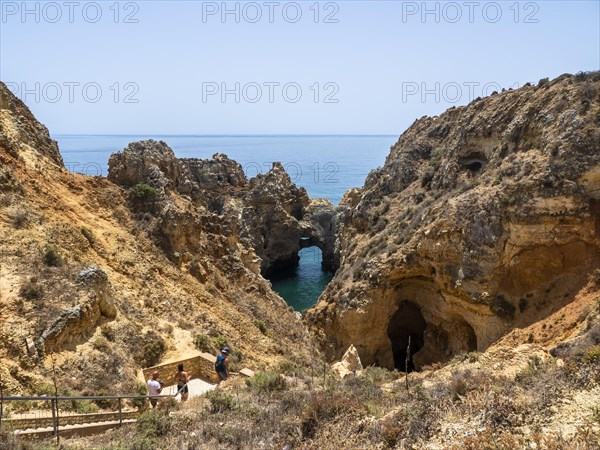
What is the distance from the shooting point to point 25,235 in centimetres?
1374

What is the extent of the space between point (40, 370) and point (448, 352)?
21629mm

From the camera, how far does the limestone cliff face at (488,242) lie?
21.6 meters

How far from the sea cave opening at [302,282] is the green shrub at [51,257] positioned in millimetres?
31236

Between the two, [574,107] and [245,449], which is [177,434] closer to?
[245,449]

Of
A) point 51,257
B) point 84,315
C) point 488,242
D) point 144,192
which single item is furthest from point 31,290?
point 488,242

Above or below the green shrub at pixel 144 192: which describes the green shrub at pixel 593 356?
below

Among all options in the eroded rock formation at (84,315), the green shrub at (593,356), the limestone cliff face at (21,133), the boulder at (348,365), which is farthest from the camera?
the boulder at (348,365)

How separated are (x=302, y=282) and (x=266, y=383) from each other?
41.2 metres

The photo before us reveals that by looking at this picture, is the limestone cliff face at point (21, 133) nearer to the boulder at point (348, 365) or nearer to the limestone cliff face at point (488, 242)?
the boulder at point (348, 365)

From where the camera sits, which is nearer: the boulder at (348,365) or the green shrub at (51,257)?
the green shrub at (51,257)

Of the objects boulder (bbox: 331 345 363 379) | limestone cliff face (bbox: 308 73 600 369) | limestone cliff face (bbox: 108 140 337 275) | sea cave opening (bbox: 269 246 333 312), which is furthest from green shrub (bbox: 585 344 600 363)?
sea cave opening (bbox: 269 246 333 312)

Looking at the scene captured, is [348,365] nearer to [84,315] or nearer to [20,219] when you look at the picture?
[84,315]

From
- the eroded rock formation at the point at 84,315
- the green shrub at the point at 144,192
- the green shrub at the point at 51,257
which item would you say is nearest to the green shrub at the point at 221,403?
the eroded rock formation at the point at 84,315

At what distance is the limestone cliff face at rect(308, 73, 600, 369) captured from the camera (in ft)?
70.9
